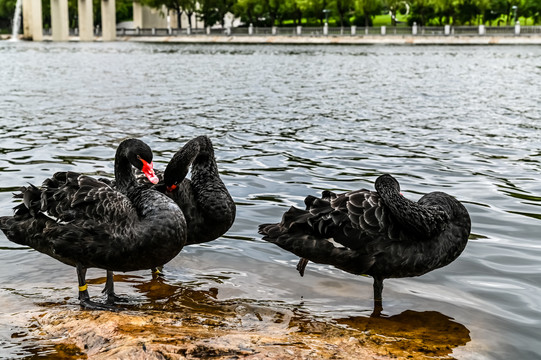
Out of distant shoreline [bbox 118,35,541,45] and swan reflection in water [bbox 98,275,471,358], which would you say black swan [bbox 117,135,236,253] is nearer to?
swan reflection in water [bbox 98,275,471,358]

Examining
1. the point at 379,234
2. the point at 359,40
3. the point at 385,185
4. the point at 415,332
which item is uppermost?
the point at 359,40

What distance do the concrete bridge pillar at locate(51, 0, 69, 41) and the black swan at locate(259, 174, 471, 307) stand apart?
89.4 metres

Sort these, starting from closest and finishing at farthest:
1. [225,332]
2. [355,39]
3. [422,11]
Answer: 1. [225,332]
2. [355,39]
3. [422,11]

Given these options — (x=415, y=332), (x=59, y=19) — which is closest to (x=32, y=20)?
(x=59, y=19)

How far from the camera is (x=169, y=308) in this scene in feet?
15.7

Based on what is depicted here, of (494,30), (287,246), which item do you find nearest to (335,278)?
(287,246)

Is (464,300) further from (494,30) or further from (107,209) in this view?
(494,30)

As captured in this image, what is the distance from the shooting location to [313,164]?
10.2 meters

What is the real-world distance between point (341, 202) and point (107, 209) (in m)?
1.59

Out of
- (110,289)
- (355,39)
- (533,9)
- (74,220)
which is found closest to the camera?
(74,220)

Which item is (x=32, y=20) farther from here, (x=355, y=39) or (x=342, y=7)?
(x=355, y=39)

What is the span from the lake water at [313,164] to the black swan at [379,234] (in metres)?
0.43

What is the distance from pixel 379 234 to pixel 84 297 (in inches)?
79.6

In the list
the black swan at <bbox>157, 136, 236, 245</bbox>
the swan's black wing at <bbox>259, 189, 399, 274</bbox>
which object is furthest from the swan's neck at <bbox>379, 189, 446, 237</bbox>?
the black swan at <bbox>157, 136, 236, 245</bbox>
